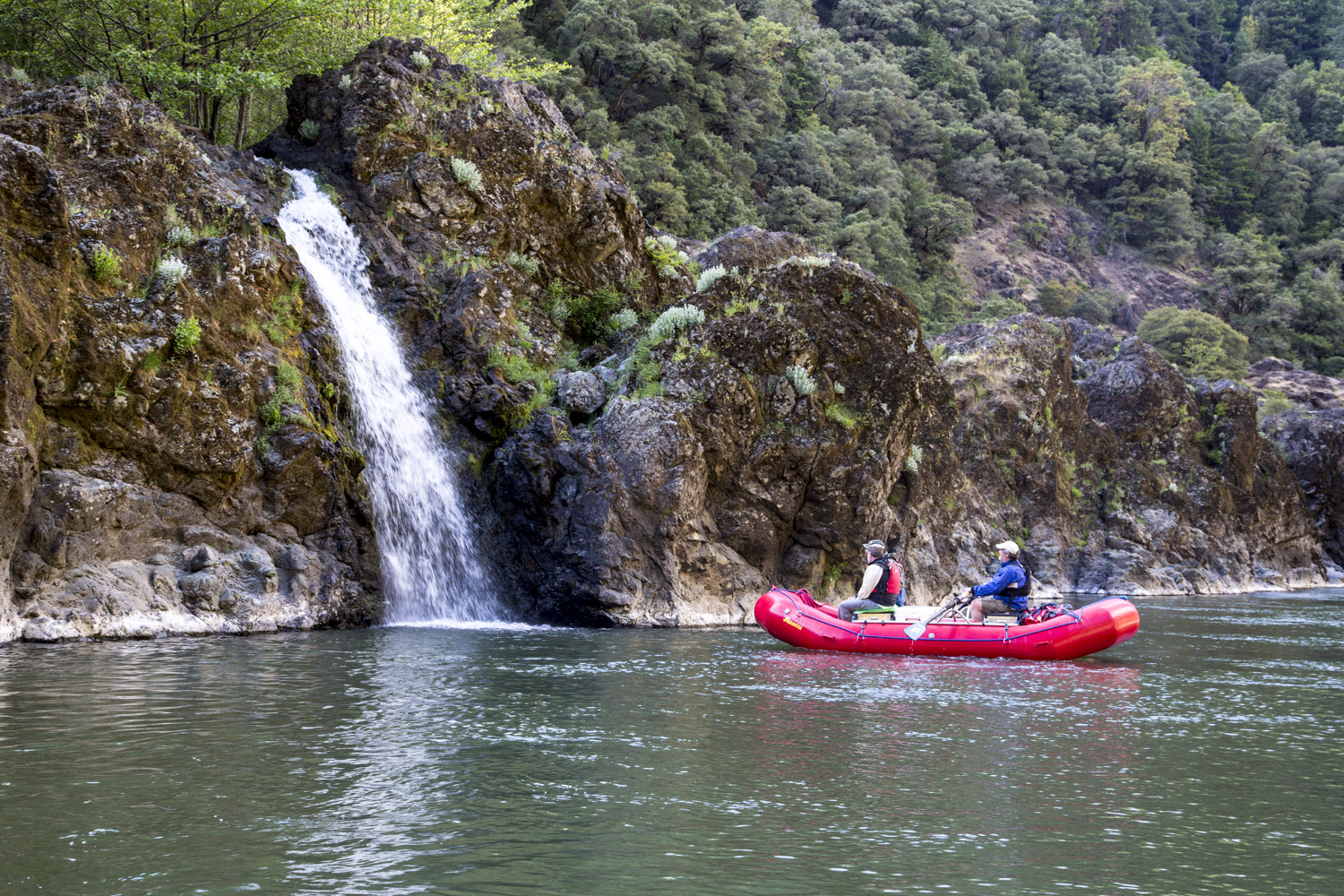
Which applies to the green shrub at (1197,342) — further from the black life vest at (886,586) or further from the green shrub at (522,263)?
the black life vest at (886,586)

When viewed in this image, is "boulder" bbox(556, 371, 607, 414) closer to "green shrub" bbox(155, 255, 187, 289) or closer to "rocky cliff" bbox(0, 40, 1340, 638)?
"rocky cliff" bbox(0, 40, 1340, 638)

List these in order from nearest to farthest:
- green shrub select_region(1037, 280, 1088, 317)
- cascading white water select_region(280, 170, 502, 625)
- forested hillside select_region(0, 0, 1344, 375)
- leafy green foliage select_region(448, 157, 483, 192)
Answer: cascading white water select_region(280, 170, 502, 625) → leafy green foliage select_region(448, 157, 483, 192) → forested hillside select_region(0, 0, 1344, 375) → green shrub select_region(1037, 280, 1088, 317)

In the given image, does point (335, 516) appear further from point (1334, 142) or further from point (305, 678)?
point (1334, 142)

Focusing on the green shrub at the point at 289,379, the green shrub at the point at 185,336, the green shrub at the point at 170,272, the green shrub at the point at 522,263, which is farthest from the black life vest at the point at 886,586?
the green shrub at the point at 170,272

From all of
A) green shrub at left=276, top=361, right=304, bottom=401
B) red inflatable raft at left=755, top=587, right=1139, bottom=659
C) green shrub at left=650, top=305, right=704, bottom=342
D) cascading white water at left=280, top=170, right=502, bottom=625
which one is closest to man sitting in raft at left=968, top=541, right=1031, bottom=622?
red inflatable raft at left=755, top=587, right=1139, bottom=659

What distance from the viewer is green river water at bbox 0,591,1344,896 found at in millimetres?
5660

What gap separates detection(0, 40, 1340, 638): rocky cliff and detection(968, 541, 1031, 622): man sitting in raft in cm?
608

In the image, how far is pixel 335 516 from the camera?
18.1 meters

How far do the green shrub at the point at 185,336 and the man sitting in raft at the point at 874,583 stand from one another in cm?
1066

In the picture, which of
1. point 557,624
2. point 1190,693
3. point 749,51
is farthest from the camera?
point 749,51

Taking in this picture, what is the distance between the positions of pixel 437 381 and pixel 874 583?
31.6 ft

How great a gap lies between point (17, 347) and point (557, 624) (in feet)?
31.6

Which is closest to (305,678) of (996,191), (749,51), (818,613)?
(818,613)

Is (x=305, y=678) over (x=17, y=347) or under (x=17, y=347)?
under
